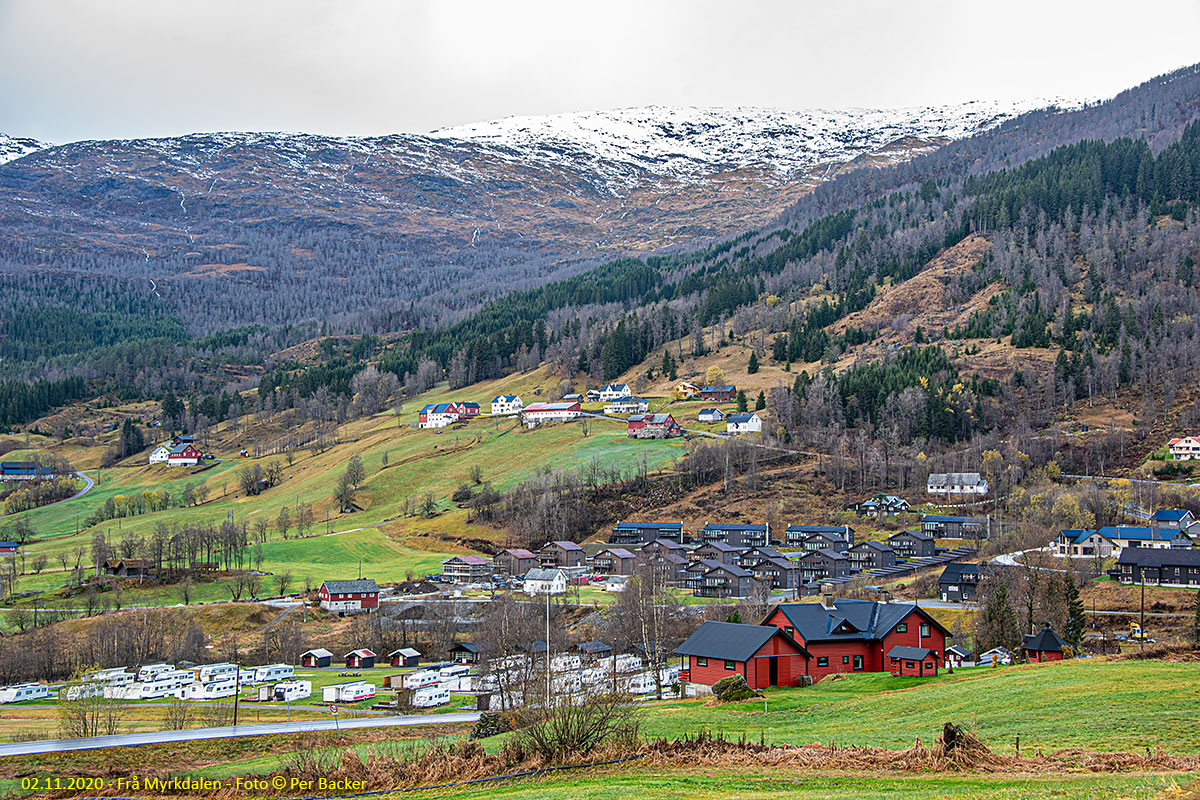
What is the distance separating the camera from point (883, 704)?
3384 cm

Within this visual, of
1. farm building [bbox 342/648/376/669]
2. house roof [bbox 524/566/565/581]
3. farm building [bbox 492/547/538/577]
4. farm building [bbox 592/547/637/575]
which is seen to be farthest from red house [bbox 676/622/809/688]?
farm building [bbox 492/547/538/577]

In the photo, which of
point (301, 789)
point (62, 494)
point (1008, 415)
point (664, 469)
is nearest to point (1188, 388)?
point (1008, 415)

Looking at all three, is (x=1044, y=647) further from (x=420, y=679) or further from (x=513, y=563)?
(x=513, y=563)

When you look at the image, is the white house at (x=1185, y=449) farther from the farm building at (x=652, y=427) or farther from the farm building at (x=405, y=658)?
the farm building at (x=405, y=658)

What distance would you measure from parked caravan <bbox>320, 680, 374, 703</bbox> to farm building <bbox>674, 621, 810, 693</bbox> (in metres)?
21.7

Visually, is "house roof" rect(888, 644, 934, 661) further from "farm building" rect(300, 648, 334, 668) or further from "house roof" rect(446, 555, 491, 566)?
"house roof" rect(446, 555, 491, 566)

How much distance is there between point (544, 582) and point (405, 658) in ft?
87.5

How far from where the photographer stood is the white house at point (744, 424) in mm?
157375

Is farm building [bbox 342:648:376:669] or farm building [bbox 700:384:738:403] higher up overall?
farm building [bbox 700:384:738:403]

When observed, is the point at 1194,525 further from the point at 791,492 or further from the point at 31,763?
the point at 31,763

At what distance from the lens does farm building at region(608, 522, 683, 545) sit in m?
120

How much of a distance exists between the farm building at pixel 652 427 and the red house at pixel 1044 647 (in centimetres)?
10650

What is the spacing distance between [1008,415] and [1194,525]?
5461 centimetres

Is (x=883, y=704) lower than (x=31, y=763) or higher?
higher
